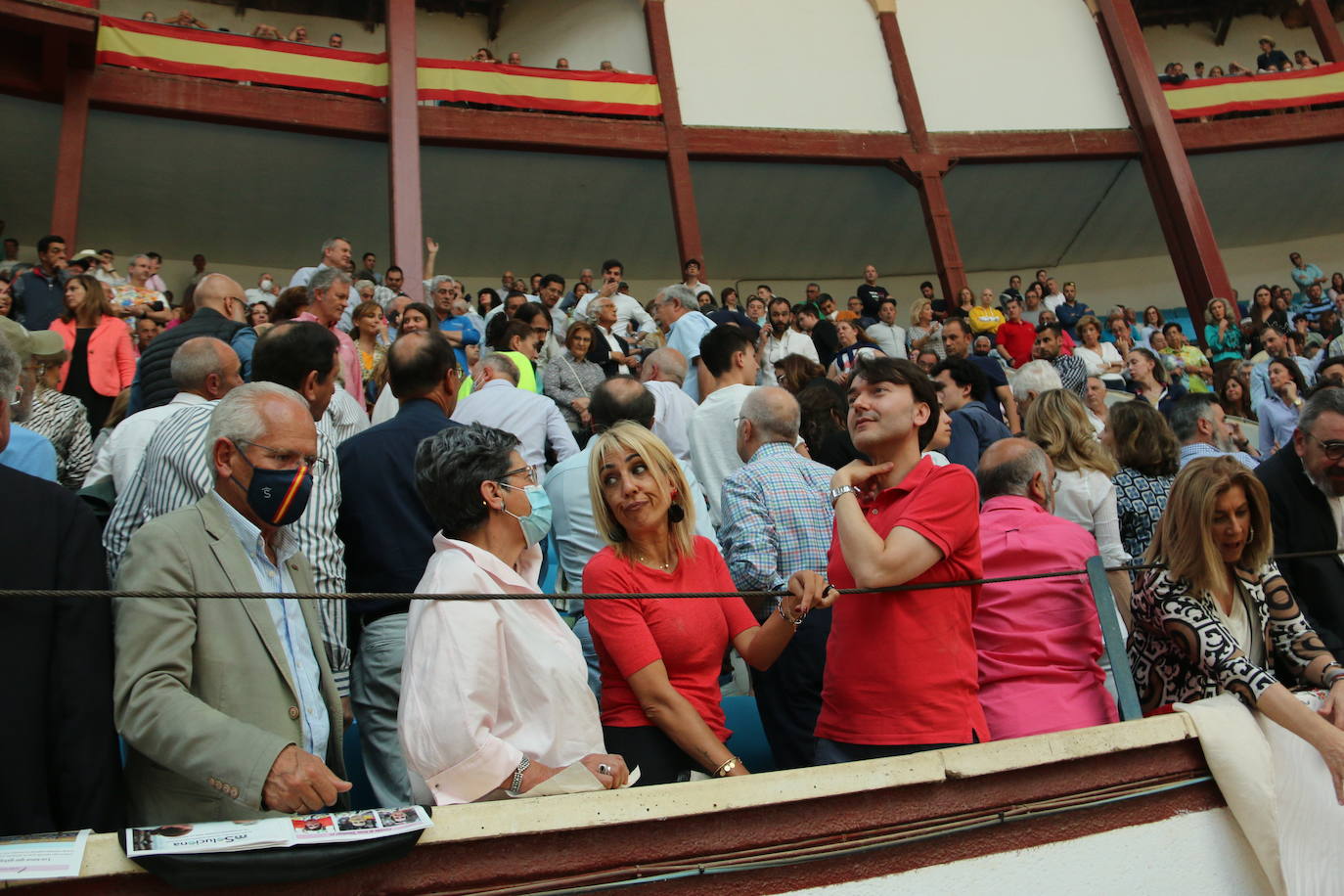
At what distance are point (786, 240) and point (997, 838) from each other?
1425 cm

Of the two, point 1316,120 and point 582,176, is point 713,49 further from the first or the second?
point 1316,120

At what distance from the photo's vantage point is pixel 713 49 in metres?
14.2

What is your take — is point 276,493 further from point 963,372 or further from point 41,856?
point 963,372

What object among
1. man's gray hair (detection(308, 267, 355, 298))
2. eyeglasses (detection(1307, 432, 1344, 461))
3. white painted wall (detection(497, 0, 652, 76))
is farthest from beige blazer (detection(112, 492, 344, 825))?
white painted wall (detection(497, 0, 652, 76))

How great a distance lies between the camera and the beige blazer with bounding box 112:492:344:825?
1.82 m

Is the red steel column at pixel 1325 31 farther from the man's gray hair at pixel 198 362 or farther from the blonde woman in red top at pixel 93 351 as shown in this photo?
the man's gray hair at pixel 198 362

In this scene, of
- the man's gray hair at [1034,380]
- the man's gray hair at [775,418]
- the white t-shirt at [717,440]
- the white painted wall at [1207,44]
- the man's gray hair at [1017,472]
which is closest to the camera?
the man's gray hair at [1017,472]

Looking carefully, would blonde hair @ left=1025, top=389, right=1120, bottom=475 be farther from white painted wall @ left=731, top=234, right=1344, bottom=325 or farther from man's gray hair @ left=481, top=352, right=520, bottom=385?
white painted wall @ left=731, top=234, right=1344, bottom=325

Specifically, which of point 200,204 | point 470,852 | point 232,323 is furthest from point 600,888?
point 200,204

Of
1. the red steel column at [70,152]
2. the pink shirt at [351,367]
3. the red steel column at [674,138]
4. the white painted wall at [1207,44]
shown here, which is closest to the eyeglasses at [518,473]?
the pink shirt at [351,367]

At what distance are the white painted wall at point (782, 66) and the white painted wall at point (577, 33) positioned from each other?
1.85 ft

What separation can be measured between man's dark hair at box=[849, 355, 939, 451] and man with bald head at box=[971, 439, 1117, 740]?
0.38 metres

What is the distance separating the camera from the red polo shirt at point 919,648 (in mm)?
2354

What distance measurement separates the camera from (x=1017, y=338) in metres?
11.6
